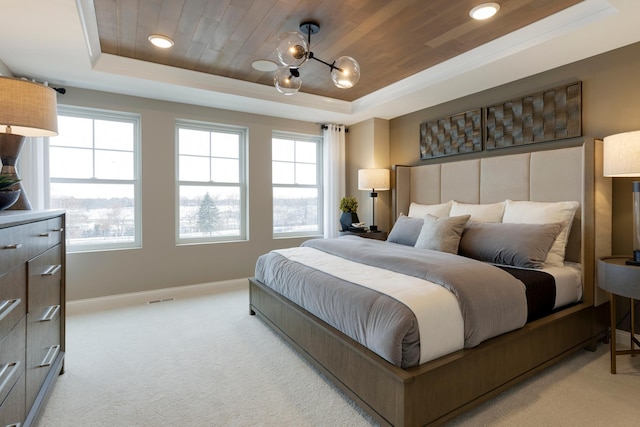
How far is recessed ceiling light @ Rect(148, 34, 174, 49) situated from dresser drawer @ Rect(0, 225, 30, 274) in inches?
78.9

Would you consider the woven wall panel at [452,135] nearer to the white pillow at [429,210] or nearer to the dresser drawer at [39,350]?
the white pillow at [429,210]

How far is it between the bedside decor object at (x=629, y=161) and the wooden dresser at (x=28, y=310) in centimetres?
336

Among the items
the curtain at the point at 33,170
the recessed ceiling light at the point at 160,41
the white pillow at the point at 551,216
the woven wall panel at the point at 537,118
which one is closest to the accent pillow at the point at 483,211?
the white pillow at the point at 551,216

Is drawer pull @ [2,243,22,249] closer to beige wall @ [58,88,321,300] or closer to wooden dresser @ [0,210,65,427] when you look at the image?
wooden dresser @ [0,210,65,427]

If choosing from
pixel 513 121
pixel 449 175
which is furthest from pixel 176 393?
pixel 513 121

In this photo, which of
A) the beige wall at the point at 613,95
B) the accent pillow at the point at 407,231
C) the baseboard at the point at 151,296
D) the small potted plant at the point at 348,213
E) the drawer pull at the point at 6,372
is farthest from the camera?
the small potted plant at the point at 348,213

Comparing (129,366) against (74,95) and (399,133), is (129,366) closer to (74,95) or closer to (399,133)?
(74,95)

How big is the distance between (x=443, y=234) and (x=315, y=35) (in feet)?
6.53

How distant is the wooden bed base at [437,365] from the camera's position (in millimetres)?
1562

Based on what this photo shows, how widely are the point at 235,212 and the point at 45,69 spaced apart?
7.95ft

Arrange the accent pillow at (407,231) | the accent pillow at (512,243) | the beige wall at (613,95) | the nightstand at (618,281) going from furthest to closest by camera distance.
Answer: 1. the accent pillow at (407,231)
2. the beige wall at (613,95)
3. the accent pillow at (512,243)
4. the nightstand at (618,281)

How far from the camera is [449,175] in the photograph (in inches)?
155

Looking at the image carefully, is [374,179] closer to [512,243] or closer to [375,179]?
[375,179]

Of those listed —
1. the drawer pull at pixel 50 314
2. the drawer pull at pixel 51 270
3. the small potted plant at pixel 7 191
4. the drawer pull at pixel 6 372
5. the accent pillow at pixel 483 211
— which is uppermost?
the small potted plant at pixel 7 191
